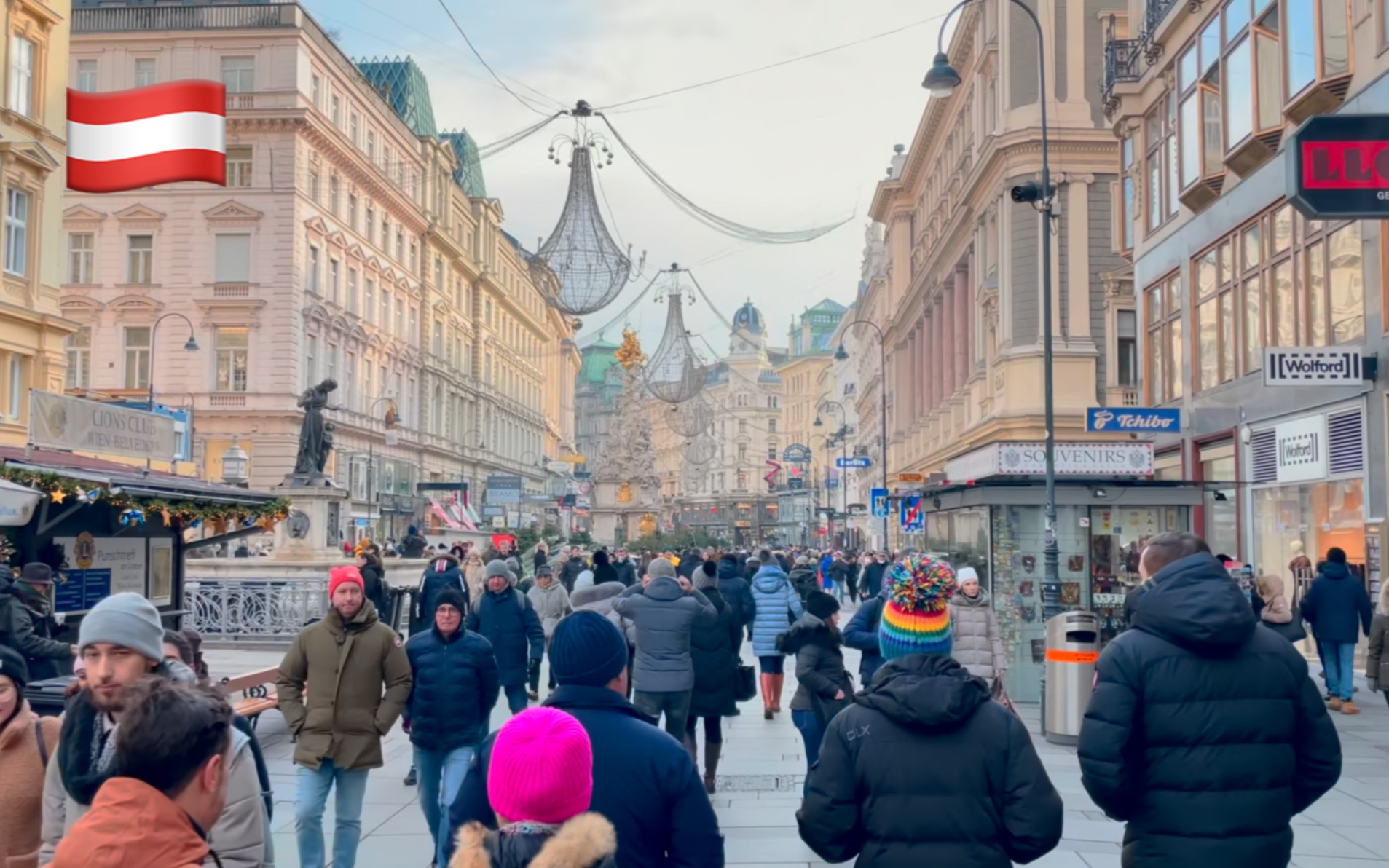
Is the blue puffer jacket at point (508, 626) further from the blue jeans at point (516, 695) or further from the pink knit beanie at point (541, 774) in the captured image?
the pink knit beanie at point (541, 774)

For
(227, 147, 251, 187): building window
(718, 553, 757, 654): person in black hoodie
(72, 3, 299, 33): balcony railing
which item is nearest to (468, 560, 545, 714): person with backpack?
(718, 553, 757, 654): person in black hoodie

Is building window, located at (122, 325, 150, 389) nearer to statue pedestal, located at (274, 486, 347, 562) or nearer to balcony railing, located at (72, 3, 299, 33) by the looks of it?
balcony railing, located at (72, 3, 299, 33)

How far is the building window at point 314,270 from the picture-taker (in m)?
54.0

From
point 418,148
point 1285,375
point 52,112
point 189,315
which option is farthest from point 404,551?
point 418,148

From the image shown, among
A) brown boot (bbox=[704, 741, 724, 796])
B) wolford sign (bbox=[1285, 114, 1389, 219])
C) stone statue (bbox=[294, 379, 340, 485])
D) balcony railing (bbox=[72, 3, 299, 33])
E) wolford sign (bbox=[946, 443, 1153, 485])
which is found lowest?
brown boot (bbox=[704, 741, 724, 796])

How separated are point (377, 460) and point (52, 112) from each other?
106 ft

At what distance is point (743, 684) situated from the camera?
10906 millimetres

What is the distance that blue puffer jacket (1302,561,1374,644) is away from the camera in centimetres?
1459

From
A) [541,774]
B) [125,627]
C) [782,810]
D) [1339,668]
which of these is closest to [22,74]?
[782,810]

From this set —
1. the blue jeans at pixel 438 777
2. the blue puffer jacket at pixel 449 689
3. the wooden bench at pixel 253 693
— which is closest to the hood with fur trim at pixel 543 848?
the blue puffer jacket at pixel 449 689

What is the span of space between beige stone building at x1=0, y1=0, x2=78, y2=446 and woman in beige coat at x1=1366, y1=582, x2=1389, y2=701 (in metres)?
26.3

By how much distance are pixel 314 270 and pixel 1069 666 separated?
47.2 metres

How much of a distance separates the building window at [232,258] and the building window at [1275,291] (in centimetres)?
3843

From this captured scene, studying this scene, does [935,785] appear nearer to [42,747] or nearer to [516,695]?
[42,747]
